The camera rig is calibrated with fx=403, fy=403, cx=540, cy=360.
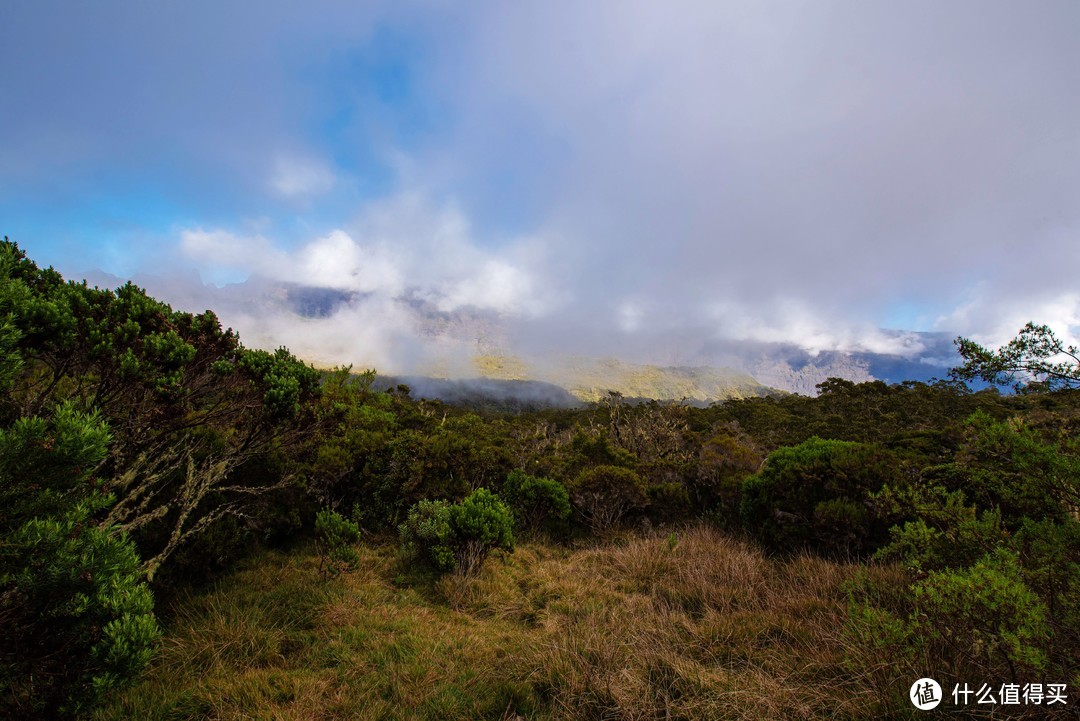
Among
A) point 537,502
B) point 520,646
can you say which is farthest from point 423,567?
point 537,502

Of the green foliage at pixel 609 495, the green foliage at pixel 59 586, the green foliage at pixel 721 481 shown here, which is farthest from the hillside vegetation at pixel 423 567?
the green foliage at pixel 609 495

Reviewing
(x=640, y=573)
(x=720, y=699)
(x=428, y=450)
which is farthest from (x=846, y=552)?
(x=428, y=450)

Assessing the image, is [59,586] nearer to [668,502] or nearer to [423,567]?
[423,567]

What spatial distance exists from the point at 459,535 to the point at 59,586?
216 inches

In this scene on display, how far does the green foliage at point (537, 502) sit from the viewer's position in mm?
10016

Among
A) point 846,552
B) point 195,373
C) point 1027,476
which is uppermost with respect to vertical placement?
point 195,373

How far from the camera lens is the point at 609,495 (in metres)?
10.4

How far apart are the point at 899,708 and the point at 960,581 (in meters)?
1.08

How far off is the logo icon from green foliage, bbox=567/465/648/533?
7.23 meters

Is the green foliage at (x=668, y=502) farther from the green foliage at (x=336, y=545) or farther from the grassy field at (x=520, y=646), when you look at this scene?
the green foliage at (x=336, y=545)

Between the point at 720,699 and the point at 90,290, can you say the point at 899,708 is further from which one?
the point at 90,290

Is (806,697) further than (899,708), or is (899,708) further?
(806,697)

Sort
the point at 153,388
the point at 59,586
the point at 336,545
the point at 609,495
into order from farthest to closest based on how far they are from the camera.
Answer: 1. the point at 609,495
2. the point at 336,545
3. the point at 153,388
4. the point at 59,586

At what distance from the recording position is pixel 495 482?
11.3m
